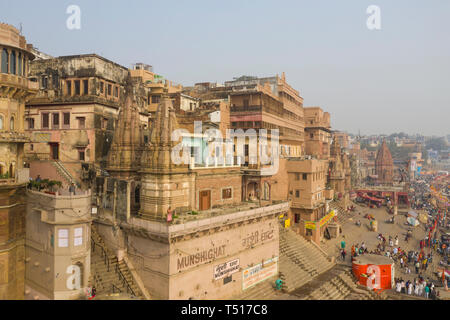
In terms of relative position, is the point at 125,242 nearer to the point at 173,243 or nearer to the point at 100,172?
the point at 173,243

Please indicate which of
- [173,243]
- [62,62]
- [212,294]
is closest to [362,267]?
[212,294]

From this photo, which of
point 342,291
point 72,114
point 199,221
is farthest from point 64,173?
point 342,291

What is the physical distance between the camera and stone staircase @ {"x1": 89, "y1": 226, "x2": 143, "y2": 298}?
2139 centimetres

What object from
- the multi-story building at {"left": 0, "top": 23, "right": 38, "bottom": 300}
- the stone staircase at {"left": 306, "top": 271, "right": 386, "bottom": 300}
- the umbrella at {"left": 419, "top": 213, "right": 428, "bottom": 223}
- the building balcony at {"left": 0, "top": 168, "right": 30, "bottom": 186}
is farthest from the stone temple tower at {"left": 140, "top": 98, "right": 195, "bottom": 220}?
the umbrella at {"left": 419, "top": 213, "right": 428, "bottom": 223}

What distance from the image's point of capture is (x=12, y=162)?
22297mm

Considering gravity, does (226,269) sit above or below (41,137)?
below

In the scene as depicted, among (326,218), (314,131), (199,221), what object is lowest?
(326,218)

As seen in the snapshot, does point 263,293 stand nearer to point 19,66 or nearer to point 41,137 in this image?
point 19,66

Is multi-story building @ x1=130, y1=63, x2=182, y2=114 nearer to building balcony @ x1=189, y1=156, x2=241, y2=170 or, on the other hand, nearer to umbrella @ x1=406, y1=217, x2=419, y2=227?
building balcony @ x1=189, y1=156, x2=241, y2=170

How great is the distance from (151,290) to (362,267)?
69.5 ft

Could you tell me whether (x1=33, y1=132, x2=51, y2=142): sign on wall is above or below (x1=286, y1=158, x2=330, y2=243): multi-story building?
above

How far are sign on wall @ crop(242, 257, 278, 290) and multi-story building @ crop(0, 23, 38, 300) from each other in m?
15.9

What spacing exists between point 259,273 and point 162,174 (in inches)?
493

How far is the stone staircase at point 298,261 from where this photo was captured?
3038 cm
